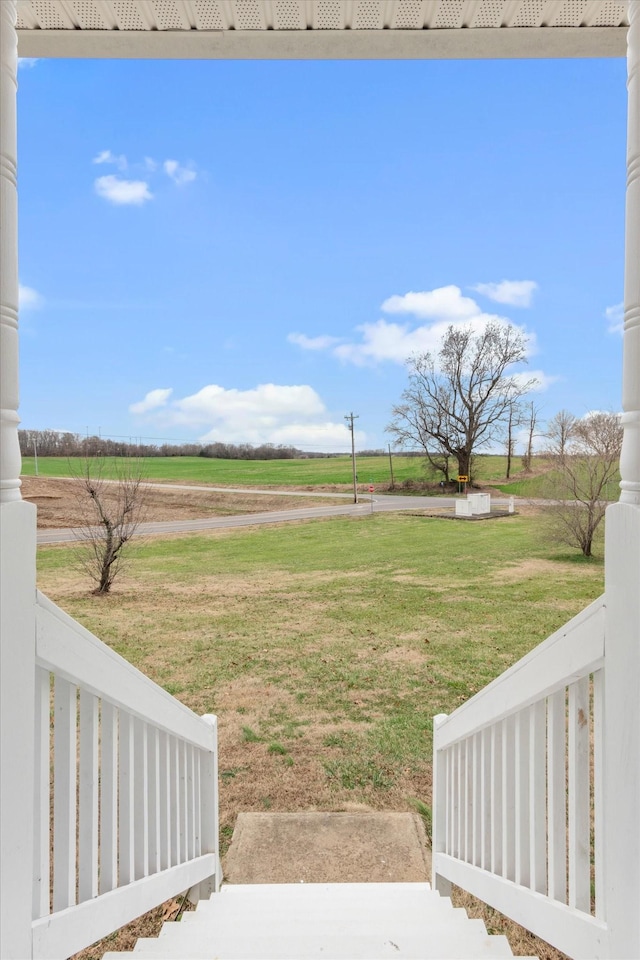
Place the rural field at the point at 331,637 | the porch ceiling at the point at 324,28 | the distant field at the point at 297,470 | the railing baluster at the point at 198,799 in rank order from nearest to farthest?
the porch ceiling at the point at 324,28 < the railing baluster at the point at 198,799 < the rural field at the point at 331,637 < the distant field at the point at 297,470

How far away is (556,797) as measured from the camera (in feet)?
3.13

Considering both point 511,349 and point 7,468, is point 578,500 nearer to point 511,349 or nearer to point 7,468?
point 7,468

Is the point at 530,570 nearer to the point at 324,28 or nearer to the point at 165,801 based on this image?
the point at 165,801

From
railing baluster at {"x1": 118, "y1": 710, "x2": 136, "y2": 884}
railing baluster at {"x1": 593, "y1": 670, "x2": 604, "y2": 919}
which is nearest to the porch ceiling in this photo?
railing baluster at {"x1": 593, "y1": 670, "x2": 604, "y2": 919}

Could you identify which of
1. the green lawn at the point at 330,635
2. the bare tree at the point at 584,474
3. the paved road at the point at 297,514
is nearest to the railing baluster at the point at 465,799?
the green lawn at the point at 330,635

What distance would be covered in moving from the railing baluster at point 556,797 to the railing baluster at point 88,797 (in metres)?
0.78

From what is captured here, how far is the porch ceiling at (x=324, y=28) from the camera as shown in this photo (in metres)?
1.30

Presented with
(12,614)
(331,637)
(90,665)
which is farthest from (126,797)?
(331,637)

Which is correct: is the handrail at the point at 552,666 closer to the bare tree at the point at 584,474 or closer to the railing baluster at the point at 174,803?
the railing baluster at the point at 174,803

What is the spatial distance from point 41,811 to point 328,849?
1592mm

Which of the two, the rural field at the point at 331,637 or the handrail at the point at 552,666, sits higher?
the handrail at the point at 552,666

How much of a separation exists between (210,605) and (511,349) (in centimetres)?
1742

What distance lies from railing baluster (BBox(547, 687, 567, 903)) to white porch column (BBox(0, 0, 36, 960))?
846 mm

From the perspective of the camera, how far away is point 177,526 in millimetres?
14648
